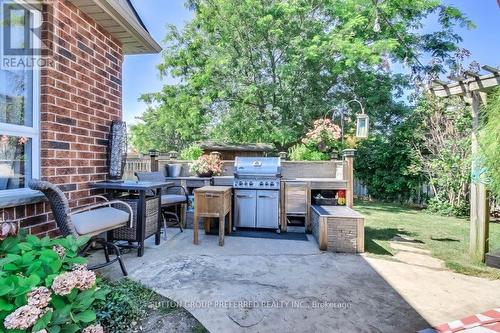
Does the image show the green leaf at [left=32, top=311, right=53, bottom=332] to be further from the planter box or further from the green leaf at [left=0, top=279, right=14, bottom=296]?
the planter box

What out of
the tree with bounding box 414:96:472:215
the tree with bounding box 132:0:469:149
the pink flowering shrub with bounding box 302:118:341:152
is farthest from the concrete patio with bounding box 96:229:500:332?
the tree with bounding box 132:0:469:149

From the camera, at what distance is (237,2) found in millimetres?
10477

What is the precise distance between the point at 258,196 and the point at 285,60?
7543 mm

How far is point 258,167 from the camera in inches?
183

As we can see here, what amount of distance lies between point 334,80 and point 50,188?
10.5m

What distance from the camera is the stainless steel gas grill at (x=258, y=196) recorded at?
4.54 meters

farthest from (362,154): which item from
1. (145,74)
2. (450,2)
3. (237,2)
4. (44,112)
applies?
(145,74)

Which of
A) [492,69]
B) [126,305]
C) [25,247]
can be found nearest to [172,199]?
[126,305]

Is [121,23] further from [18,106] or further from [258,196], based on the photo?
[258,196]

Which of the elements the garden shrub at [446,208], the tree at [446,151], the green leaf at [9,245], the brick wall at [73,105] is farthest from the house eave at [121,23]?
the garden shrub at [446,208]

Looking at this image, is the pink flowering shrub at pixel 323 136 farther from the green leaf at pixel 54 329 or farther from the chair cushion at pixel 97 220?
the green leaf at pixel 54 329

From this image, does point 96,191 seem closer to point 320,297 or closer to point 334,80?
point 320,297

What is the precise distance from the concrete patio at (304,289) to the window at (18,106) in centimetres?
118

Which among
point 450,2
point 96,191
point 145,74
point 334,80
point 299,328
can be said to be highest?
point 450,2
